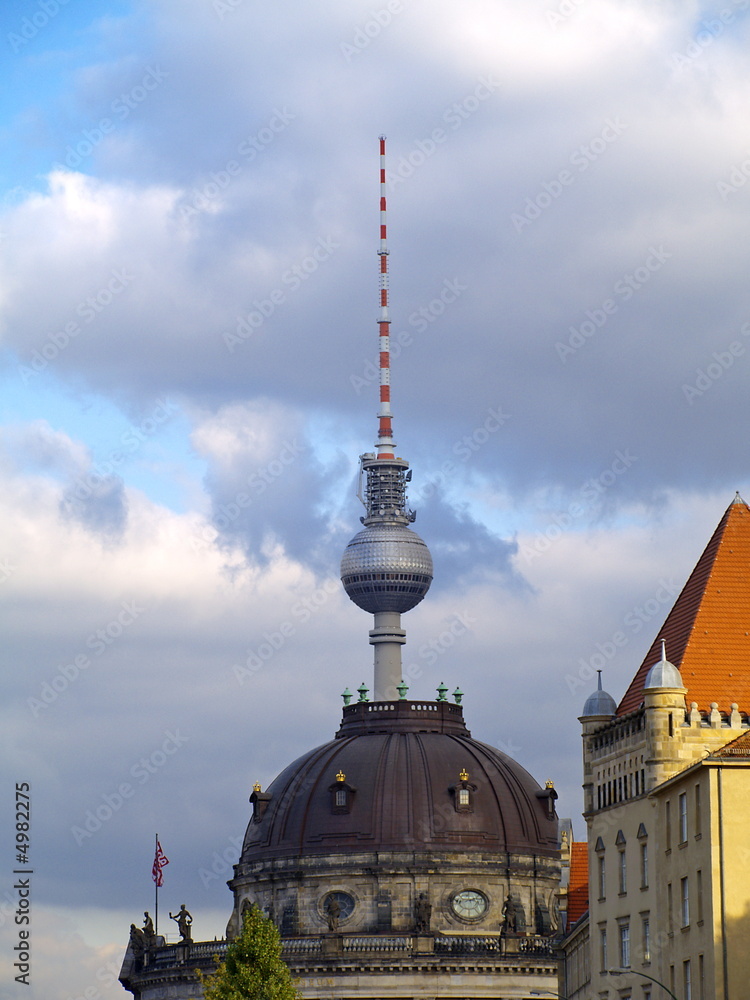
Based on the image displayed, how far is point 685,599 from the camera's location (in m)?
96.8

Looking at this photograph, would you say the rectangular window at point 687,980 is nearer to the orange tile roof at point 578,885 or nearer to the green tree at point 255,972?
the green tree at point 255,972

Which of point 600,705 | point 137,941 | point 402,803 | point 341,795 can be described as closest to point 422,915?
point 402,803

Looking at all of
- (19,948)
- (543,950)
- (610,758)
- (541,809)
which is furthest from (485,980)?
(610,758)

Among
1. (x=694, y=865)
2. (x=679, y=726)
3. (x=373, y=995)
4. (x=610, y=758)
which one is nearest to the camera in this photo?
(x=694, y=865)

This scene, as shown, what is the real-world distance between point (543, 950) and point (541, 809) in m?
12.3

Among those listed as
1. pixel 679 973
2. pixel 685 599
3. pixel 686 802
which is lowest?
pixel 679 973

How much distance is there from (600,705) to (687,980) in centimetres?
1757

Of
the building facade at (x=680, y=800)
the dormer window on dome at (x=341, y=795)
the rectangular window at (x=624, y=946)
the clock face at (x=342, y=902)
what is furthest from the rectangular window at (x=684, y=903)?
the dormer window on dome at (x=341, y=795)

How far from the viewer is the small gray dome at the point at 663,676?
90312mm

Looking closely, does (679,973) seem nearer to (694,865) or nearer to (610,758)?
(694,865)

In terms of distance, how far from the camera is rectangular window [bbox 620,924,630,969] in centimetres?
9156

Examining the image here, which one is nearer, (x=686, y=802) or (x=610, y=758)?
(x=686, y=802)

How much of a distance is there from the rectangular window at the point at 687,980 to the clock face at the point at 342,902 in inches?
3114

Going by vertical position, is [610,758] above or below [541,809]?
below
